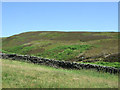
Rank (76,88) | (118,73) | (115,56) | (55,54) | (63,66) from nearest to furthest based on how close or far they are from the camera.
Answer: (76,88) → (118,73) → (63,66) → (115,56) → (55,54)

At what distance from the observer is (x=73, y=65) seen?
1189 inches

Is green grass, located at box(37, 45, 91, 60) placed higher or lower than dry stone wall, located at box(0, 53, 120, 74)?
lower

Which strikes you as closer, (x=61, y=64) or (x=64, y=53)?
(x=61, y=64)

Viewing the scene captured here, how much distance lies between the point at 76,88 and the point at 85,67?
16.5 metres

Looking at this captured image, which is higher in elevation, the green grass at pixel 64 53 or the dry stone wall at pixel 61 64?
the dry stone wall at pixel 61 64

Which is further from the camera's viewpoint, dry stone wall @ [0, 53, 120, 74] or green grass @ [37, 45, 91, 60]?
green grass @ [37, 45, 91, 60]

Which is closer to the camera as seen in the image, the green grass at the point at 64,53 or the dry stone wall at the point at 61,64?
the dry stone wall at the point at 61,64

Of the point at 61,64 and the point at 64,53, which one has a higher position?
the point at 61,64

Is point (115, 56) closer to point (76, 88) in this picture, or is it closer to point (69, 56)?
point (69, 56)

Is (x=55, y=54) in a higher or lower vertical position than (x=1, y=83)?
lower

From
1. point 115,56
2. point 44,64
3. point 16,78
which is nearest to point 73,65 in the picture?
point 44,64

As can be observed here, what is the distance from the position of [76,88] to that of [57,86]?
135 cm

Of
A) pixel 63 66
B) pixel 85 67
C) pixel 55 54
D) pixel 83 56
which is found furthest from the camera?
pixel 55 54

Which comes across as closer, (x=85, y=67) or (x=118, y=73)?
(x=118, y=73)
